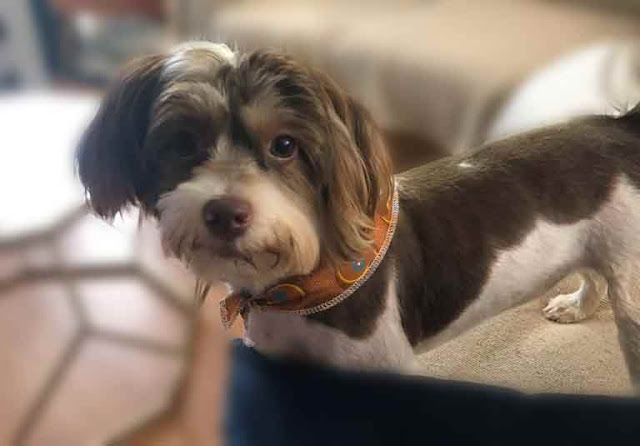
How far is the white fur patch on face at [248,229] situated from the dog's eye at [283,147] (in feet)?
0.07

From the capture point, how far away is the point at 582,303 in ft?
3.08

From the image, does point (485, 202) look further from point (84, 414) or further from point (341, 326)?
point (84, 414)

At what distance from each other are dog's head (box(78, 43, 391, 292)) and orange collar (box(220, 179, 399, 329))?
0.02 m

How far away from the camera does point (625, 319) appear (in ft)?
2.79

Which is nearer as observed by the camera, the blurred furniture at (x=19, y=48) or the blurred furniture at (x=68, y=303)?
the blurred furniture at (x=68, y=303)

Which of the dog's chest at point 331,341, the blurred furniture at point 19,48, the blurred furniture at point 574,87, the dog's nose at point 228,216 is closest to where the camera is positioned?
the dog's nose at point 228,216

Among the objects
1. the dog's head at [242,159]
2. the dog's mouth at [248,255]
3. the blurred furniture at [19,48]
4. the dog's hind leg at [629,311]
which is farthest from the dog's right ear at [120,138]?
the blurred furniture at [19,48]

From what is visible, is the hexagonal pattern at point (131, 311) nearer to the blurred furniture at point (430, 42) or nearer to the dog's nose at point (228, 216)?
the blurred furniture at point (430, 42)

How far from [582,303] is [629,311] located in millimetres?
97

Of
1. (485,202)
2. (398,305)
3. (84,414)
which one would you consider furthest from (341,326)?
(84,414)

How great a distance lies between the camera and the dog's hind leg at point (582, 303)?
93 cm

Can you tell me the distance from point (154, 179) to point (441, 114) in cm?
126

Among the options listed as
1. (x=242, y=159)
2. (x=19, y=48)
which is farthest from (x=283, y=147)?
(x=19, y=48)

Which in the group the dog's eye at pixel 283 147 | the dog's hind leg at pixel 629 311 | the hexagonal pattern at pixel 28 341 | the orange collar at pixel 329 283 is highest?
the dog's eye at pixel 283 147
